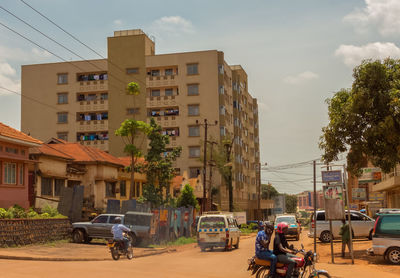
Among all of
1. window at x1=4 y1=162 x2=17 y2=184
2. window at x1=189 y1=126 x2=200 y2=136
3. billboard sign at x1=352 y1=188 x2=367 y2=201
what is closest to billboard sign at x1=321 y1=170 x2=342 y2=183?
window at x1=4 y1=162 x2=17 y2=184

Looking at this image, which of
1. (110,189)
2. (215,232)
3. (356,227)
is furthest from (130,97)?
(215,232)

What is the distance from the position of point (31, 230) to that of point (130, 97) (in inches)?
1959

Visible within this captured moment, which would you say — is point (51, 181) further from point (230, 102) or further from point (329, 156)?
point (230, 102)

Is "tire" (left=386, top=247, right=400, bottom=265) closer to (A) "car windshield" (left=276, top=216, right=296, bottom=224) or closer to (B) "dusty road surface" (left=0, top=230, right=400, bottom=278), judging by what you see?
(B) "dusty road surface" (left=0, top=230, right=400, bottom=278)

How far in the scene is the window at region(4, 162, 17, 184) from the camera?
29.7 meters

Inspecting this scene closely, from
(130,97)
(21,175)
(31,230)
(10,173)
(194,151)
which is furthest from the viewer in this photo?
(130,97)

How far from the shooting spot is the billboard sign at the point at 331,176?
19672 millimetres

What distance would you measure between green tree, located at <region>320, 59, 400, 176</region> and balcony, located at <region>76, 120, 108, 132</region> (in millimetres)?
53902

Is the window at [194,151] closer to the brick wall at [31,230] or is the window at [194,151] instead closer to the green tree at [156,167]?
the green tree at [156,167]

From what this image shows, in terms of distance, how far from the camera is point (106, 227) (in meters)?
29.1

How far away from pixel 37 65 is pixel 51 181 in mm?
44241

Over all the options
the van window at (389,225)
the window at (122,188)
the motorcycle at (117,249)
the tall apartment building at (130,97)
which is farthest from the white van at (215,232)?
the tall apartment building at (130,97)

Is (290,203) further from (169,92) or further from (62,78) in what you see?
(62,78)

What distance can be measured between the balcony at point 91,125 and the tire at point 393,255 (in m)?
58.8
